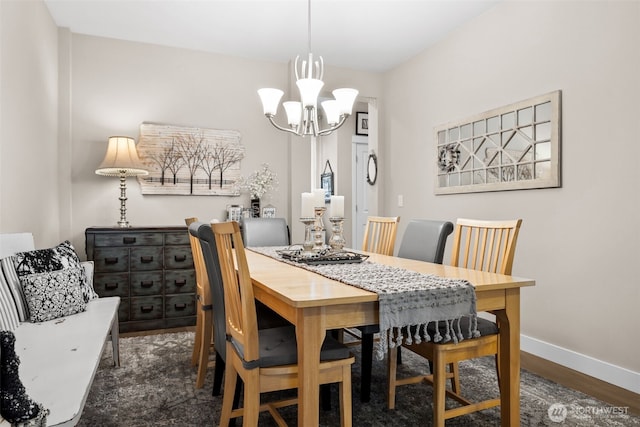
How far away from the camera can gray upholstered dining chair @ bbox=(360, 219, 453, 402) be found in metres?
2.21

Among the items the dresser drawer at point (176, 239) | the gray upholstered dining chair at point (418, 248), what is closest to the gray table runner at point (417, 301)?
the gray upholstered dining chair at point (418, 248)

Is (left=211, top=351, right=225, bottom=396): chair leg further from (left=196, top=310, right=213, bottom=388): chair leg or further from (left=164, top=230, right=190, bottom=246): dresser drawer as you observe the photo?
(left=164, top=230, right=190, bottom=246): dresser drawer

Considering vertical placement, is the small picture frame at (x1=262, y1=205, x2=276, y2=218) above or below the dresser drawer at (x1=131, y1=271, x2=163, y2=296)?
above

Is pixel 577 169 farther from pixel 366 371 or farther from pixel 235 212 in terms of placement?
pixel 235 212

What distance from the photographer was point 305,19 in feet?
11.6

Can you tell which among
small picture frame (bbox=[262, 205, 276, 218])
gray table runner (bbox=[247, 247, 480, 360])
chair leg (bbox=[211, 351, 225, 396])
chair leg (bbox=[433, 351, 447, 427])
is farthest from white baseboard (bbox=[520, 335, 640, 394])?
small picture frame (bbox=[262, 205, 276, 218])

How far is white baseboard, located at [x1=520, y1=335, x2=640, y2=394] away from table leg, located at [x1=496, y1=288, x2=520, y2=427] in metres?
1.11

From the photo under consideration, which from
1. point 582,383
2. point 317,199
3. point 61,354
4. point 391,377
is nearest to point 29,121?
point 61,354

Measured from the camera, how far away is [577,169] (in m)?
2.69

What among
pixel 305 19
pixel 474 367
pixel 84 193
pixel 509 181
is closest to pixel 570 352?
pixel 474 367

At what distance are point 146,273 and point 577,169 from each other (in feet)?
11.2

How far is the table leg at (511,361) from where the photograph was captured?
1.76 metres

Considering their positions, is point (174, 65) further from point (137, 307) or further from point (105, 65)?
point (137, 307)

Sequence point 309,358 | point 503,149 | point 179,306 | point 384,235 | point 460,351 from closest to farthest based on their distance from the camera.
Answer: point 309,358 → point 460,351 → point 384,235 → point 503,149 → point 179,306
